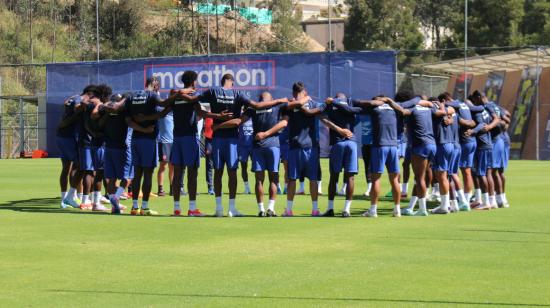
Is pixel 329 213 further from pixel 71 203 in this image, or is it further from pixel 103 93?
pixel 71 203

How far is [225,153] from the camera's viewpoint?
17.5 m

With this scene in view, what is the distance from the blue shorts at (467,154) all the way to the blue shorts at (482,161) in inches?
9.5

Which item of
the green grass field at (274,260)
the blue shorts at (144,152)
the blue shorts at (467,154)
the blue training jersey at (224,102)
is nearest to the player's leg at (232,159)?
the blue training jersey at (224,102)

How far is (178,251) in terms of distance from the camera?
12898 millimetres

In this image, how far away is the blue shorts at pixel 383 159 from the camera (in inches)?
692

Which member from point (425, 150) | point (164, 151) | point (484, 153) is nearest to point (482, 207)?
point (484, 153)

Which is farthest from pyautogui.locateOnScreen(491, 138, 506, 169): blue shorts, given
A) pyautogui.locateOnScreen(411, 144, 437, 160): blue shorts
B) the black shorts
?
the black shorts

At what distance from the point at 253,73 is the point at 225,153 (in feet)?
97.3

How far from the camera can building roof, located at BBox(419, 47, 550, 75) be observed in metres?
43.6

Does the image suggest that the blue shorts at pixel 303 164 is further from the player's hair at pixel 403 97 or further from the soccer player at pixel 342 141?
the player's hair at pixel 403 97

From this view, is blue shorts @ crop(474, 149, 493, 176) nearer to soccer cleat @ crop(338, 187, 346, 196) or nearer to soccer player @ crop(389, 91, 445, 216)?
soccer player @ crop(389, 91, 445, 216)

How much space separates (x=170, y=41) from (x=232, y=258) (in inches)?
2465

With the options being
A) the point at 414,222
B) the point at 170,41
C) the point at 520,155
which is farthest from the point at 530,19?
the point at 414,222

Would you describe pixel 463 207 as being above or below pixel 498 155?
below
